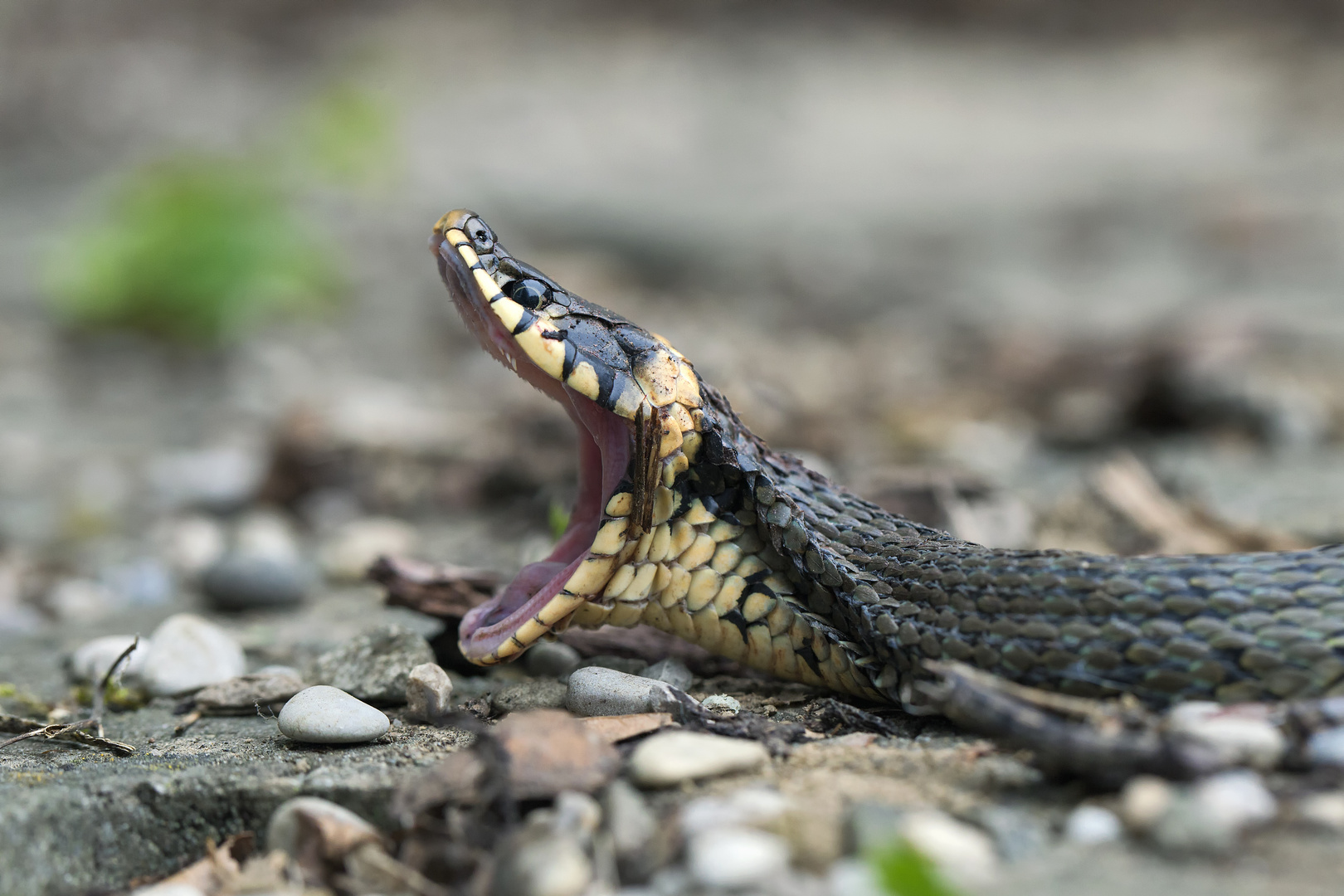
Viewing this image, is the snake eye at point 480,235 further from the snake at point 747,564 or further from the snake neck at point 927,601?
the snake neck at point 927,601

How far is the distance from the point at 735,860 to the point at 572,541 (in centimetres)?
138

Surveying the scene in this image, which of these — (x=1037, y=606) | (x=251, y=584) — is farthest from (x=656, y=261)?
(x=1037, y=606)

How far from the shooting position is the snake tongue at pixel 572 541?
2.94m

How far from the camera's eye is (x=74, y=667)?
3551 millimetres

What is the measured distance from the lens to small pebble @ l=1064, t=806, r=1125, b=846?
2.02m

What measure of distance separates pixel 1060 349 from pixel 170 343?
660 centimetres

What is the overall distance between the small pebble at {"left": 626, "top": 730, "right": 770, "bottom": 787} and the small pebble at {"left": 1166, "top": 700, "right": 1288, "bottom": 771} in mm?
806

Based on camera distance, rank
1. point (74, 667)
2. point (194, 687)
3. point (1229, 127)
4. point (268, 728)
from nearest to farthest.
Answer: point (268, 728) < point (194, 687) < point (74, 667) < point (1229, 127)

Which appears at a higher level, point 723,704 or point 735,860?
point 723,704

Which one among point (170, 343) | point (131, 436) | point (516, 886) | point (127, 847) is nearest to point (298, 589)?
point (127, 847)

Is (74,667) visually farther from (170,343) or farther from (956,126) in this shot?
(956,126)

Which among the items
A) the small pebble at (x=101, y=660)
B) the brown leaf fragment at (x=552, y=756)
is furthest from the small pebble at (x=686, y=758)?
the small pebble at (x=101, y=660)

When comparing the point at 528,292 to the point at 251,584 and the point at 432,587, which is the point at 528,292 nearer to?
the point at 432,587

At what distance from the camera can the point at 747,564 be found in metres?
2.94
